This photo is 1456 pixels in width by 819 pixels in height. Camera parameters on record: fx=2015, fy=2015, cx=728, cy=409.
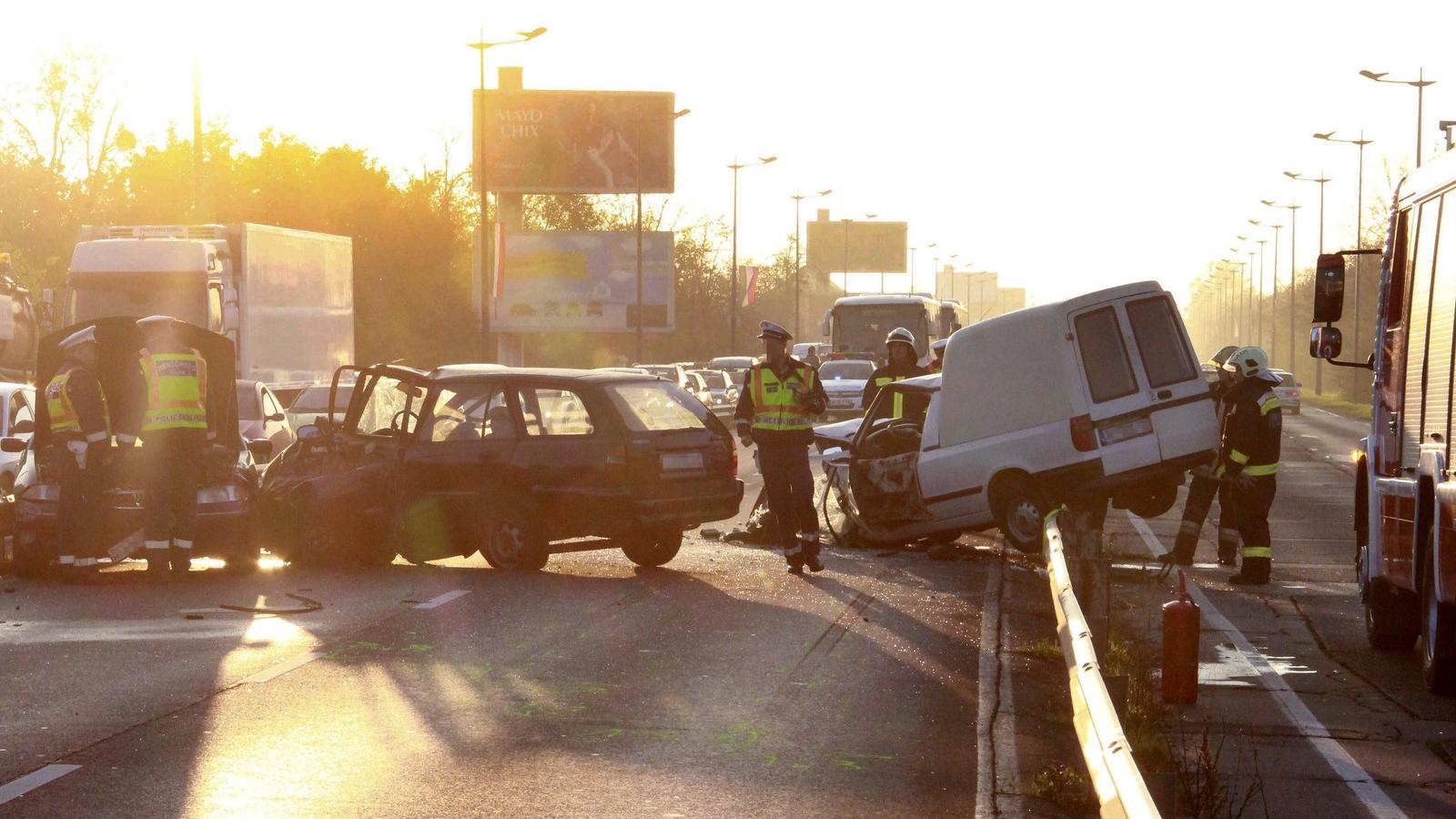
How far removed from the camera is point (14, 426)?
1574cm

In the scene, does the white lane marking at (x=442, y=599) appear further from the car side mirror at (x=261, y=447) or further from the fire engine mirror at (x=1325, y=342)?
the fire engine mirror at (x=1325, y=342)

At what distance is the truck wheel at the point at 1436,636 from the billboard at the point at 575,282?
2279 inches

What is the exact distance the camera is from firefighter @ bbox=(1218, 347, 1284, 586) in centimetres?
1488

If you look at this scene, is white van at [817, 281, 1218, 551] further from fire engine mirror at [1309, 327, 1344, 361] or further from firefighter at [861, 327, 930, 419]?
fire engine mirror at [1309, 327, 1344, 361]

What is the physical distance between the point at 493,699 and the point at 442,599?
13.3ft

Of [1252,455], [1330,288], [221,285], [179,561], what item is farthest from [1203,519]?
[221,285]

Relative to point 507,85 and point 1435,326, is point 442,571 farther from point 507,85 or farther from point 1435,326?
point 507,85

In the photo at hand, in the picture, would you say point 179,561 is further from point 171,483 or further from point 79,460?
point 79,460

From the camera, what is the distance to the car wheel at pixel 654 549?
15.3 meters

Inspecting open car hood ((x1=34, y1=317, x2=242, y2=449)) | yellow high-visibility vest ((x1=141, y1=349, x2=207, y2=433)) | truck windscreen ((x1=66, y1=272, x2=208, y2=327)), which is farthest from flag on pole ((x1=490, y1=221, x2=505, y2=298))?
yellow high-visibility vest ((x1=141, y1=349, x2=207, y2=433))

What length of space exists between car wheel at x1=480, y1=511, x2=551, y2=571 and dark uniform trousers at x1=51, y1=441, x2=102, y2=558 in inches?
110

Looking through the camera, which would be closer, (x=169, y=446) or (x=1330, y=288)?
(x=1330, y=288)

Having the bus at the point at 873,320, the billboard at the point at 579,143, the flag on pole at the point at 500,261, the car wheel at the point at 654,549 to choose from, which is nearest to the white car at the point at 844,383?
the bus at the point at 873,320

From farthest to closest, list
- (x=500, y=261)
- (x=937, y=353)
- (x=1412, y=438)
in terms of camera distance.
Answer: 1. (x=500, y=261)
2. (x=937, y=353)
3. (x=1412, y=438)
